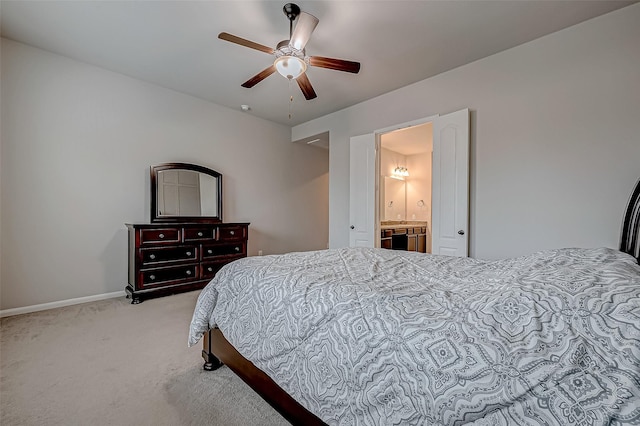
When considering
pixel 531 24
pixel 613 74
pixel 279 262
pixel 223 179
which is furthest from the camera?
pixel 223 179

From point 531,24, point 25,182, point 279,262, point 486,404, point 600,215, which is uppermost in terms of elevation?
point 531,24

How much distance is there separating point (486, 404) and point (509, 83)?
3216mm

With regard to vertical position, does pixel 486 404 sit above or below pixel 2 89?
below

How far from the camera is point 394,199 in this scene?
21.7 feet

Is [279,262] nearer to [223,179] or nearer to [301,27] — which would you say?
[301,27]

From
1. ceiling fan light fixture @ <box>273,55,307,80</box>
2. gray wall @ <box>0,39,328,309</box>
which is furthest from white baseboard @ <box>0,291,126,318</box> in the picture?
ceiling fan light fixture @ <box>273,55,307,80</box>

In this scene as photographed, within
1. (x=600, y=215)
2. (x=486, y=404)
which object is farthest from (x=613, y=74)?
(x=486, y=404)

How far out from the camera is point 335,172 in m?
4.53

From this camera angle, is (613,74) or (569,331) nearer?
(569,331)

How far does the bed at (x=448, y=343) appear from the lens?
2.09 ft

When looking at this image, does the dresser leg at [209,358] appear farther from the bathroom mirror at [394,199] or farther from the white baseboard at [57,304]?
the bathroom mirror at [394,199]

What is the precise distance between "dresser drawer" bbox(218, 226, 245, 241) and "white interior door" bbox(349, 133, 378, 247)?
1.69m

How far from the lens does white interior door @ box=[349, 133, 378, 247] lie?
3938mm

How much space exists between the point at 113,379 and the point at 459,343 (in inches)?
81.4
